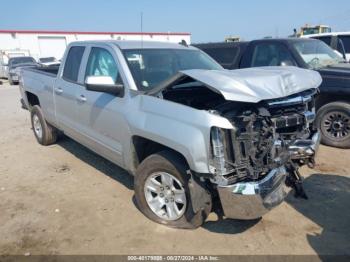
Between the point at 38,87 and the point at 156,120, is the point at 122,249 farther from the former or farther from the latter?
the point at 38,87

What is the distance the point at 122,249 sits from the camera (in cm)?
341

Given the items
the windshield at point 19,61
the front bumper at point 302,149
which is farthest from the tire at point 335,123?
the windshield at point 19,61

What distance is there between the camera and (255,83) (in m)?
3.42

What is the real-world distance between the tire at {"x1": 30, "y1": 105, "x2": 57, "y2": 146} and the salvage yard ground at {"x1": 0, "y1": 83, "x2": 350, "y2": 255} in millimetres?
1024

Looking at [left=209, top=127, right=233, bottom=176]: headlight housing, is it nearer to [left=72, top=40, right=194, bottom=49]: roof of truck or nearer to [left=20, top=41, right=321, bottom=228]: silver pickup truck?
[left=20, top=41, right=321, bottom=228]: silver pickup truck

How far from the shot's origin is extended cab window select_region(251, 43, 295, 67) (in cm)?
664

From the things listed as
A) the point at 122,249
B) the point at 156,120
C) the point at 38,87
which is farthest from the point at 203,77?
the point at 38,87

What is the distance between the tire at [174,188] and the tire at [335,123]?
3.77m

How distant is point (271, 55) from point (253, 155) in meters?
4.16

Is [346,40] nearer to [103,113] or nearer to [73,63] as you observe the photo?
[73,63]

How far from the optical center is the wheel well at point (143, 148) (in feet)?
12.7

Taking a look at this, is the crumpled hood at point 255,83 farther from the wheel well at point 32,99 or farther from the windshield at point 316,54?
the wheel well at point 32,99

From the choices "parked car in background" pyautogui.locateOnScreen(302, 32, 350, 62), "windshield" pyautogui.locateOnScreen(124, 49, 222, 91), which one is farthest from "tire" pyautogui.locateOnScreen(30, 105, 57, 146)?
"parked car in background" pyautogui.locateOnScreen(302, 32, 350, 62)

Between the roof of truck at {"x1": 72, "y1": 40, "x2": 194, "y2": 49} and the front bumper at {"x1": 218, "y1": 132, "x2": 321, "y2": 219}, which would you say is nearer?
the front bumper at {"x1": 218, "y1": 132, "x2": 321, "y2": 219}
